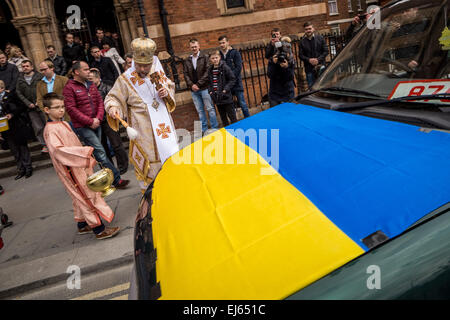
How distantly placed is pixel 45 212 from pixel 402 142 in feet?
18.8

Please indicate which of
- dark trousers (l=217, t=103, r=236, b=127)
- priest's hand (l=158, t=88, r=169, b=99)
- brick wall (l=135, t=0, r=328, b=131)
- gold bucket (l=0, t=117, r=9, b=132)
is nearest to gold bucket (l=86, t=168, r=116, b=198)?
priest's hand (l=158, t=88, r=169, b=99)

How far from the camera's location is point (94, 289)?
3146 mm

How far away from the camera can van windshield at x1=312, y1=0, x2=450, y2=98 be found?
2006 mm

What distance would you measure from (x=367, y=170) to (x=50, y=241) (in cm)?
447

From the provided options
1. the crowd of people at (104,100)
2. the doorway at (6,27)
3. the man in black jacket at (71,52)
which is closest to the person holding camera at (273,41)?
the crowd of people at (104,100)

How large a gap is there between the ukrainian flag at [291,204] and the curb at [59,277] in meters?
2.01

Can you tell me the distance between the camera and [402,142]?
144 centimetres

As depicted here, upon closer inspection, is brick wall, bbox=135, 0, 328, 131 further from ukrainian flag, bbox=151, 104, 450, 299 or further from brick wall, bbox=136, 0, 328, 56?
ukrainian flag, bbox=151, 104, 450, 299

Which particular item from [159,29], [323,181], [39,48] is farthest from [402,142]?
[39,48]

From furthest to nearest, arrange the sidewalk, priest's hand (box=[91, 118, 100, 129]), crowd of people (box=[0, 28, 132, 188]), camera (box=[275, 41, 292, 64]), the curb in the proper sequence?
1. camera (box=[275, 41, 292, 64])
2. crowd of people (box=[0, 28, 132, 188])
3. priest's hand (box=[91, 118, 100, 129])
4. the sidewalk
5. the curb

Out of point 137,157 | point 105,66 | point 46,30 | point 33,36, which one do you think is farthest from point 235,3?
point 137,157

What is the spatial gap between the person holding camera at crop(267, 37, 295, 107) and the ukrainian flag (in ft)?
14.6

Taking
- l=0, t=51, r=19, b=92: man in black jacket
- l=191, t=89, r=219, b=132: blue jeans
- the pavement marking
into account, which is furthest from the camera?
l=0, t=51, r=19, b=92: man in black jacket

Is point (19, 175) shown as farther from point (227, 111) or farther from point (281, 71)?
point (281, 71)
